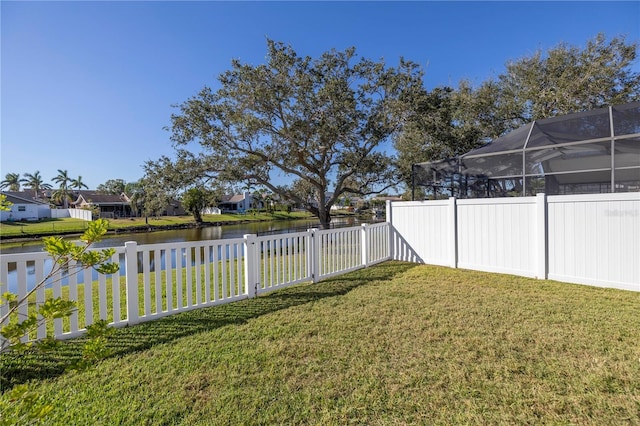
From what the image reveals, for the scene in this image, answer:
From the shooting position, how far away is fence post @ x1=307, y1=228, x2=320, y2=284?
506 cm

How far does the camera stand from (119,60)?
705 cm

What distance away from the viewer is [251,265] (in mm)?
4273

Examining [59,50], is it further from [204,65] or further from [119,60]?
[204,65]

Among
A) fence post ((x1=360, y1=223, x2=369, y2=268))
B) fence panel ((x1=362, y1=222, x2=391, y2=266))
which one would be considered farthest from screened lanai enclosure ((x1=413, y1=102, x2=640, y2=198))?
fence post ((x1=360, y1=223, x2=369, y2=268))

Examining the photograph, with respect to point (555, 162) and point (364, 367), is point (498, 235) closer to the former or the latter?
point (555, 162)

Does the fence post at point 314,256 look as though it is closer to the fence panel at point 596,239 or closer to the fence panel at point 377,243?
the fence panel at point 377,243

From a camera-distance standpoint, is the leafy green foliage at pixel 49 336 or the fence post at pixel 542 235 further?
the fence post at pixel 542 235

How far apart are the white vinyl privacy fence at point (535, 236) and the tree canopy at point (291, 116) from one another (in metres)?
5.14

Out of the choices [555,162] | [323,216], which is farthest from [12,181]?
[555,162]

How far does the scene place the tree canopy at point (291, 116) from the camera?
1048cm

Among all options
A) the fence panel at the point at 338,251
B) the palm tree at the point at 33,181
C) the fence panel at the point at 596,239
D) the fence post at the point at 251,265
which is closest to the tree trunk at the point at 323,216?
the fence panel at the point at 338,251

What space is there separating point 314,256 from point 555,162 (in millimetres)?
5768

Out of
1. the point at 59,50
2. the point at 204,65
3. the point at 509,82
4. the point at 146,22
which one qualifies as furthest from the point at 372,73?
the point at 59,50

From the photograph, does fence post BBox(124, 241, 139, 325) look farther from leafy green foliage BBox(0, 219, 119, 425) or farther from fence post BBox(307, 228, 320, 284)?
fence post BBox(307, 228, 320, 284)
